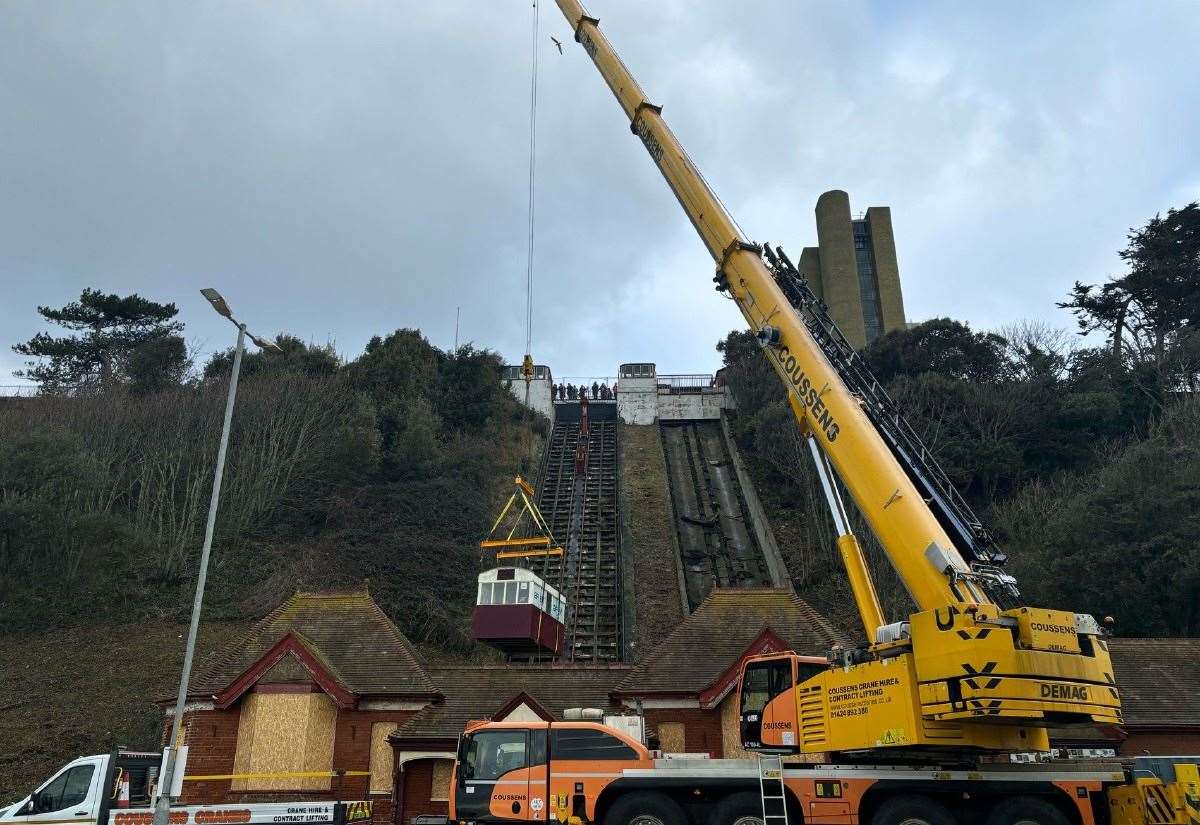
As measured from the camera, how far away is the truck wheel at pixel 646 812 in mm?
11602

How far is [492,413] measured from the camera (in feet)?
191

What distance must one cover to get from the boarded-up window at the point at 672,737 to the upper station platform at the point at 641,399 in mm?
45302

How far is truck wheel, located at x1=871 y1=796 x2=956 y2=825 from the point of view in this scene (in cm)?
1096

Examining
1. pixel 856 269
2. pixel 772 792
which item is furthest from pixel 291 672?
pixel 856 269

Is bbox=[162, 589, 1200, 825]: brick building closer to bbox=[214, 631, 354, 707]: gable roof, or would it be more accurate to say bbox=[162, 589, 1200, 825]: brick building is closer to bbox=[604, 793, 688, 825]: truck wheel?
bbox=[214, 631, 354, 707]: gable roof

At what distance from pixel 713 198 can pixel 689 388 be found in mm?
49853

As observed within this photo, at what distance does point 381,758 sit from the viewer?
20750 millimetres

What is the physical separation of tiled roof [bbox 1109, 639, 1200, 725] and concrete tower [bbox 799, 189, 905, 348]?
50824 mm

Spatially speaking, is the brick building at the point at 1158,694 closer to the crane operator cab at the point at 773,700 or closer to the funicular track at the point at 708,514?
the crane operator cab at the point at 773,700

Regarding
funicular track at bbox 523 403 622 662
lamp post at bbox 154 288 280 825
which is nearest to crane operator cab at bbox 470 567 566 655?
funicular track at bbox 523 403 622 662

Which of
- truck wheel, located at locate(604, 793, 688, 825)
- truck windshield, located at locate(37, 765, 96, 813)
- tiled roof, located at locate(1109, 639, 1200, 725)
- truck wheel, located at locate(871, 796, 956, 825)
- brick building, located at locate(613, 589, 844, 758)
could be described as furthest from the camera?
brick building, located at locate(613, 589, 844, 758)

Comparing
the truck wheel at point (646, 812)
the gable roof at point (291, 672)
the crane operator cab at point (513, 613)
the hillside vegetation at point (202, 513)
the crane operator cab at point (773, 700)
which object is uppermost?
the hillside vegetation at point (202, 513)


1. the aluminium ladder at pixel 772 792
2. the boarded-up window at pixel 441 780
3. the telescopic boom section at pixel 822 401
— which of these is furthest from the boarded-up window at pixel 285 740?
the telescopic boom section at pixel 822 401

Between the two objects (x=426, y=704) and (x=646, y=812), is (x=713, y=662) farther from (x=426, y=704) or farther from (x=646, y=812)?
(x=646, y=812)
